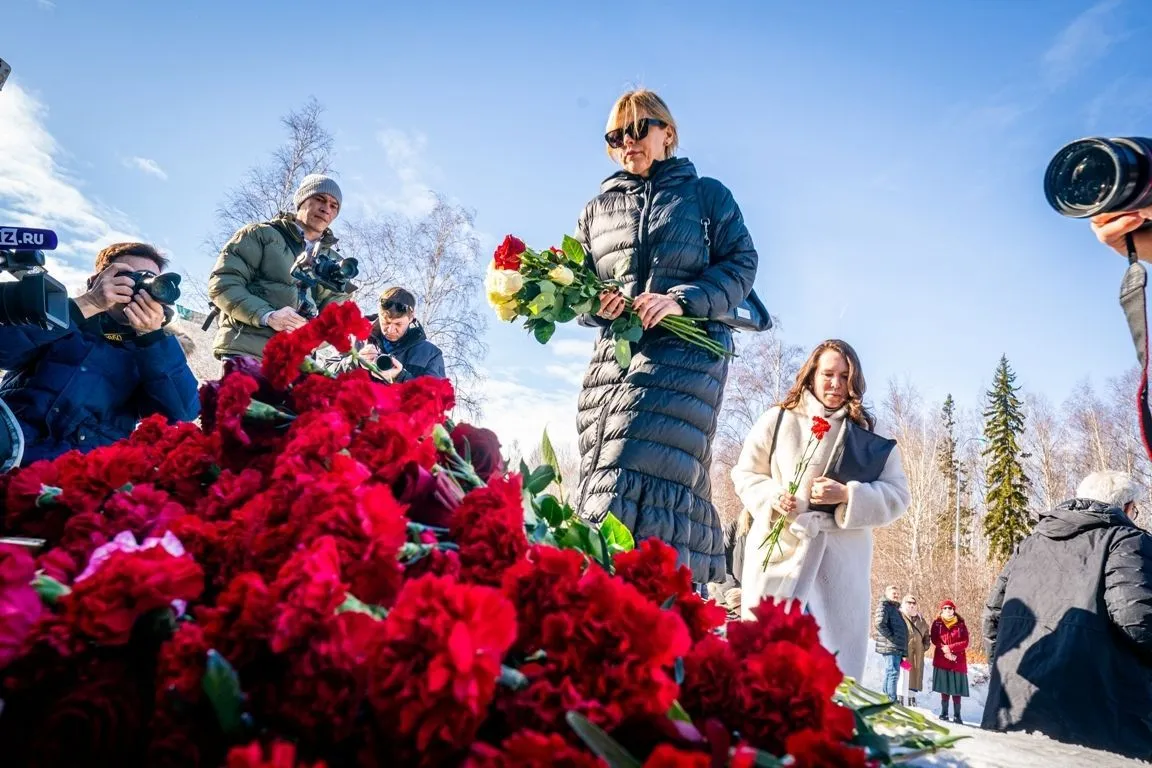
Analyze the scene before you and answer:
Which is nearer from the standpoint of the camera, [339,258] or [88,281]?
[88,281]

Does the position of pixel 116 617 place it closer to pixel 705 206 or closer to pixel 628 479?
pixel 628 479

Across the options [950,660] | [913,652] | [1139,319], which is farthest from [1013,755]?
[913,652]

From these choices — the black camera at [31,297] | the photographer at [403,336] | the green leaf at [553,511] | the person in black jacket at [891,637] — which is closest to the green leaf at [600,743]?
the green leaf at [553,511]

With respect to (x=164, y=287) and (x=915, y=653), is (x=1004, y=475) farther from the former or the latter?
(x=164, y=287)

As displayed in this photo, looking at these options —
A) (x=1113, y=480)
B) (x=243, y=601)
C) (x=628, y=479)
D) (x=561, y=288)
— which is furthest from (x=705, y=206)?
(x=243, y=601)

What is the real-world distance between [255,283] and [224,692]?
387cm

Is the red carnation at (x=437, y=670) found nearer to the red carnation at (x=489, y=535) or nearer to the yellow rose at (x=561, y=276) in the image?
the red carnation at (x=489, y=535)

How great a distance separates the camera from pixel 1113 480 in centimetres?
294

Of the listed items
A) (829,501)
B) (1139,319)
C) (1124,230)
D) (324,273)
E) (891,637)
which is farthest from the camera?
(891,637)

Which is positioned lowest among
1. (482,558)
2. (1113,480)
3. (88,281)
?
(482,558)

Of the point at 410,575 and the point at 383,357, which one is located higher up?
the point at 383,357

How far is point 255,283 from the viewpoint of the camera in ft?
12.9

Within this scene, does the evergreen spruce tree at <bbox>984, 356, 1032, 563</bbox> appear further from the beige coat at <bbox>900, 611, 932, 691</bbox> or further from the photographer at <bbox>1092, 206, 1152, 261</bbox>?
the photographer at <bbox>1092, 206, 1152, 261</bbox>

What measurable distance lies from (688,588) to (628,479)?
6.17 feet
